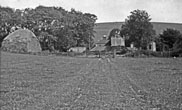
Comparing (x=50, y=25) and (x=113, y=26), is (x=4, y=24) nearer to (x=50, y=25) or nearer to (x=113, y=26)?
(x=50, y=25)

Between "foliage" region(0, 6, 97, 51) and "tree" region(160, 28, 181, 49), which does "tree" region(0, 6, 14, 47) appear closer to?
"foliage" region(0, 6, 97, 51)

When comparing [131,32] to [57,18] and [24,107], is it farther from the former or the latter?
[24,107]

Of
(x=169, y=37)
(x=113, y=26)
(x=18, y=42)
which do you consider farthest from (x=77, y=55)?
(x=113, y=26)

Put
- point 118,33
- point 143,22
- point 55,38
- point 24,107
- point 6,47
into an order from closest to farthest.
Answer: point 24,107 → point 6,47 → point 55,38 → point 143,22 → point 118,33

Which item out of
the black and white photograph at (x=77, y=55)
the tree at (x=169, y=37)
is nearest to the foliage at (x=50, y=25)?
the black and white photograph at (x=77, y=55)

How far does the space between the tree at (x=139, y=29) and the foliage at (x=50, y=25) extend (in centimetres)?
1390

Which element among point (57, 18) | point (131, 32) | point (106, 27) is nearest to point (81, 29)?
point (57, 18)

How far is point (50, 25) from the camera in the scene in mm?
72875

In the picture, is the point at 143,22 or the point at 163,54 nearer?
the point at 163,54

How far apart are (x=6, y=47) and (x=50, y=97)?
4673 cm

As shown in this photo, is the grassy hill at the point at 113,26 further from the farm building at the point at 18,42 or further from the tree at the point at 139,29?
the farm building at the point at 18,42

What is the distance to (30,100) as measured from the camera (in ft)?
30.2

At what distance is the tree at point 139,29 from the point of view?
86312 mm

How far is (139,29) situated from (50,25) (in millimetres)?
28333
